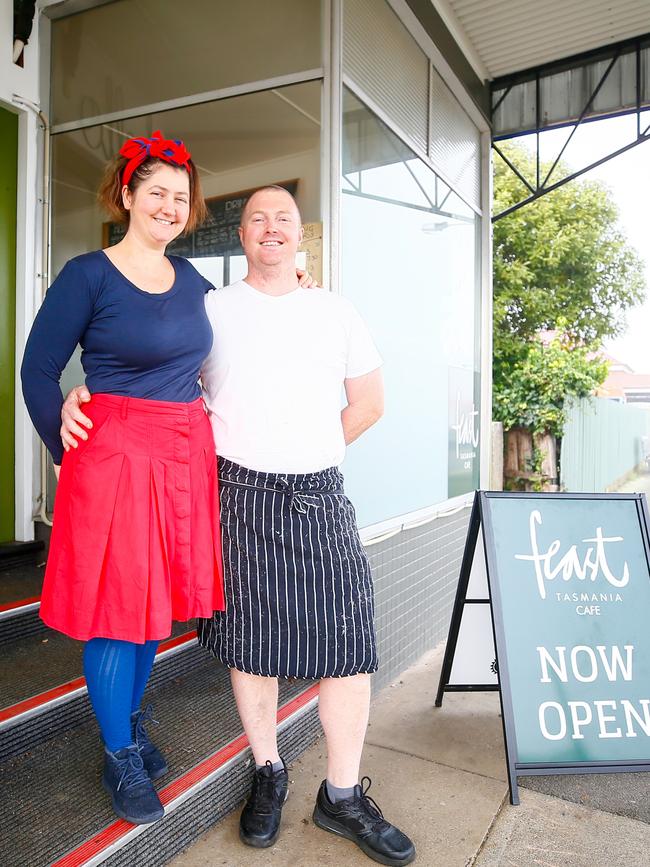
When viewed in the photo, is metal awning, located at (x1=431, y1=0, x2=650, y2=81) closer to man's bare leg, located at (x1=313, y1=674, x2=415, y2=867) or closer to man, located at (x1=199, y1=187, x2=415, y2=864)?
man, located at (x1=199, y1=187, x2=415, y2=864)

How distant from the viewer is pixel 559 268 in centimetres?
1558

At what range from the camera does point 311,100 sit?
109 inches

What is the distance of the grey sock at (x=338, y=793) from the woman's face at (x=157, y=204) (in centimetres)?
152

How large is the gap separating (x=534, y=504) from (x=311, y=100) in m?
1.83

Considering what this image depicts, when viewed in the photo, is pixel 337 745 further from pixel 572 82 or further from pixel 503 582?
pixel 572 82

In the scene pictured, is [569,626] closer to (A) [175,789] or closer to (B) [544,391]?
(A) [175,789]

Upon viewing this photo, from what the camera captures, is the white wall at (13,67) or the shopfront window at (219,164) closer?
the shopfront window at (219,164)

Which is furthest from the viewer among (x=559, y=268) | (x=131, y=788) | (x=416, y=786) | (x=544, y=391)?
(x=559, y=268)

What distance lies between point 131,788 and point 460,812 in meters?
1.03

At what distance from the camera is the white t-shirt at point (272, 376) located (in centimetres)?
177

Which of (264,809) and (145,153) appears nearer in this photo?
(145,153)

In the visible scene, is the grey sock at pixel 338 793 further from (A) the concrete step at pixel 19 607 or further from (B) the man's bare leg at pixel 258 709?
(A) the concrete step at pixel 19 607

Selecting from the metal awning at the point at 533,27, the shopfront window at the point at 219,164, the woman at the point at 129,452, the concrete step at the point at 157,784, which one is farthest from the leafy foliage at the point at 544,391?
the woman at the point at 129,452

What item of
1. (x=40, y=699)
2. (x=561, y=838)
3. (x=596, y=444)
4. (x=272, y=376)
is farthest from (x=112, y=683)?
(x=596, y=444)
